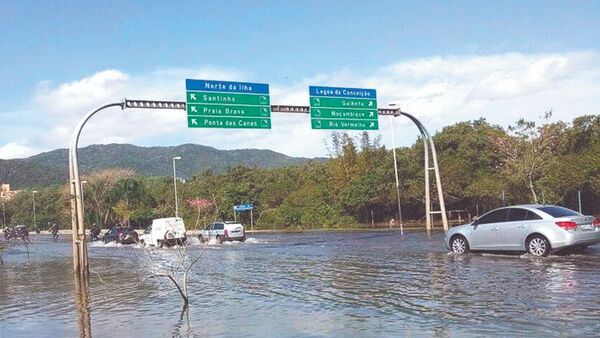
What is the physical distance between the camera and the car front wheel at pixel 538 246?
A: 699 inches

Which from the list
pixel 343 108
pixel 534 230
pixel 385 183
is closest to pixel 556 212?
pixel 534 230

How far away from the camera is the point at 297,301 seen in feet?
40.9

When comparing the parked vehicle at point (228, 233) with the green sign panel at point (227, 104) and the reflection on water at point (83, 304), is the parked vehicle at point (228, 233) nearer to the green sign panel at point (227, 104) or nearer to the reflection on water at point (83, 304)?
the green sign panel at point (227, 104)

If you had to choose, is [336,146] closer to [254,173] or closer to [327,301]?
[254,173]

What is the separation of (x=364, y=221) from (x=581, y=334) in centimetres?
5241

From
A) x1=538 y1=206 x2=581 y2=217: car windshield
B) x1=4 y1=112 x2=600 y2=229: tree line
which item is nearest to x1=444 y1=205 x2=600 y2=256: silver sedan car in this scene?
x1=538 y1=206 x2=581 y2=217: car windshield

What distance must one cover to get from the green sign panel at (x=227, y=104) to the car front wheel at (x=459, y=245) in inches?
498

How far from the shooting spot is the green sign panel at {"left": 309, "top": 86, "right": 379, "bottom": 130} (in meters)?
31.5

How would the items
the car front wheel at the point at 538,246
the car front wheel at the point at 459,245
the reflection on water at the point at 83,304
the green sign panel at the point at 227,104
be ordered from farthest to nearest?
1. the green sign panel at the point at 227,104
2. the car front wheel at the point at 459,245
3. the car front wheel at the point at 538,246
4. the reflection on water at the point at 83,304

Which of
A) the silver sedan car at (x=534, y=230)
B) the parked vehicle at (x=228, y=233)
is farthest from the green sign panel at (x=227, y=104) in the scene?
the silver sedan car at (x=534, y=230)

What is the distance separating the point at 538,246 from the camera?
17.9 meters

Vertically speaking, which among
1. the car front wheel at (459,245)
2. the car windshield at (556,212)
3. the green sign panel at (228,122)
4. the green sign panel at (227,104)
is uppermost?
the green sign panel at (227,104)

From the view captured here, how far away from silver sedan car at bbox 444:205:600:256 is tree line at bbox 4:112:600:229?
9.10 metres

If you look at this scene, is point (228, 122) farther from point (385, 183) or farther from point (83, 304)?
point (385, 183)
